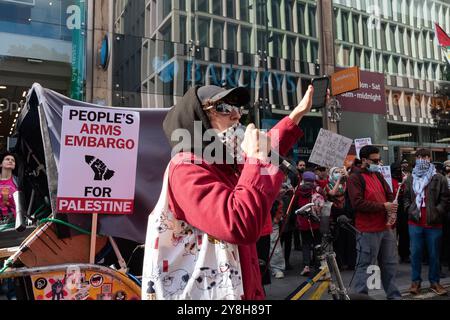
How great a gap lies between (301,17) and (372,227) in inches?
502

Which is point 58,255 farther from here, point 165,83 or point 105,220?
point 165,83

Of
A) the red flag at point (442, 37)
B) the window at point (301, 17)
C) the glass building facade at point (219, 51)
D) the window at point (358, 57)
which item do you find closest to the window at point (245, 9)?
the glass building facade at point (219, 51)

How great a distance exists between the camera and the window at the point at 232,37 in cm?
1436

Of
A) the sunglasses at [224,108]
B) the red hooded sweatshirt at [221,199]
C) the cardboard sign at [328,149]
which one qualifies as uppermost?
the cardboard sign at [328,149]

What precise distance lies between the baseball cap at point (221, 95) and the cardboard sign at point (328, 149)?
491 cm

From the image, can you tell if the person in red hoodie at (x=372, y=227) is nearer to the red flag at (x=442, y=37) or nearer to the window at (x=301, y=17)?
the window at (x=301, y=17)

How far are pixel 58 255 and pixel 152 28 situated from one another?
10834 millimetres

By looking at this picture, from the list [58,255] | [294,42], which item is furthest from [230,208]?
[294,42]

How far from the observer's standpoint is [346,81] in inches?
558

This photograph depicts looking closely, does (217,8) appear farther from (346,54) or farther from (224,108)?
(224,108)

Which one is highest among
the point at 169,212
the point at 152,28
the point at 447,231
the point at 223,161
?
the point at 152,28

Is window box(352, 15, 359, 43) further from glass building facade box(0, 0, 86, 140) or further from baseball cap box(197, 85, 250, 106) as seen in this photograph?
baseball cap box(197, 85, 250, 106)

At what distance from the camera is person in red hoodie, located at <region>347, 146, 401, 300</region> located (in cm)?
501
